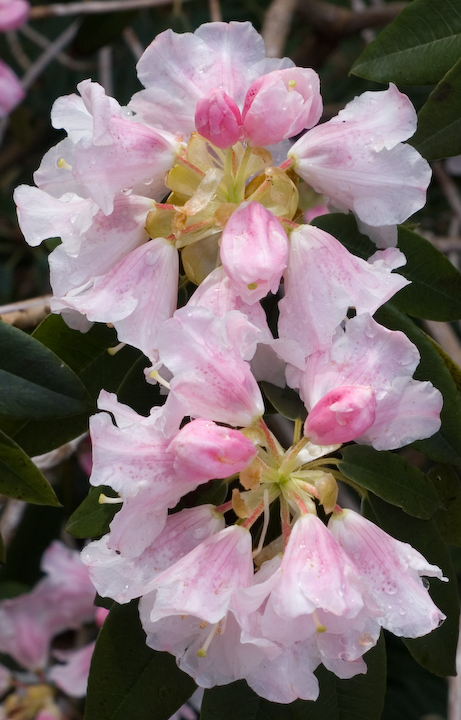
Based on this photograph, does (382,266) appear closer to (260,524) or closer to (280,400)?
(280,400)

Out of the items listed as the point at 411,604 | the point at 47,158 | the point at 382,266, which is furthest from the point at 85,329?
the point at 411,604

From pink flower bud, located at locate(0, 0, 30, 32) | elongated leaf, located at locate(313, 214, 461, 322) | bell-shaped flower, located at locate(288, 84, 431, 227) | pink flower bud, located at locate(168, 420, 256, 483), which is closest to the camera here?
pink flower bud, located at locate(168, 420, 256, 483)

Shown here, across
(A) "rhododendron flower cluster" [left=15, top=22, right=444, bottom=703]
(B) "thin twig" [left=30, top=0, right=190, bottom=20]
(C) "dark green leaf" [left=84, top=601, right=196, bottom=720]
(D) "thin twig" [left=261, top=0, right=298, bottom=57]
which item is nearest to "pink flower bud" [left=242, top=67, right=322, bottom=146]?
(A) "rhododendron flower cluster" [left=15, top=22, right=444, bottom=703]

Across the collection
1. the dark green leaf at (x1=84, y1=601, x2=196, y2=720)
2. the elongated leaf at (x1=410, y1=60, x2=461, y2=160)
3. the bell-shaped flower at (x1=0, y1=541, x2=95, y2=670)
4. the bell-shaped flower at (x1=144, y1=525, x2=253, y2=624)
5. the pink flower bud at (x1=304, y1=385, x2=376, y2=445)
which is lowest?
the bell-shaped flower at (x1=0, y1=541, x2=95, y2=670)

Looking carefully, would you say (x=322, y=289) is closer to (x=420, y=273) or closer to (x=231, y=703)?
(x=420, y=273)

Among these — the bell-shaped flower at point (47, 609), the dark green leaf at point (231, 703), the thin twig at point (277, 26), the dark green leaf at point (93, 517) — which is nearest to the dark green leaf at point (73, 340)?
the dark green leaf at point (93, 517)

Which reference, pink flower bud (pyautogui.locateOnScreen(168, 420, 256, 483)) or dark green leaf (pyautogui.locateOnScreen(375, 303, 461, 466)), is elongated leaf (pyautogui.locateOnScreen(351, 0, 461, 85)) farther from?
pink flower bud (pyautogui.locateOnScreen(168, 420, 256, 483))
